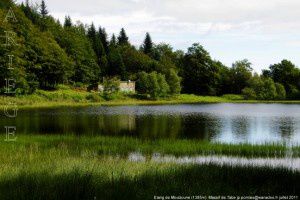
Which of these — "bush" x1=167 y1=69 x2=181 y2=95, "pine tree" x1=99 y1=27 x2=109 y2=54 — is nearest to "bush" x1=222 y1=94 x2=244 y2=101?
"bush" x1=167 y1=69 x2=181 y2=95

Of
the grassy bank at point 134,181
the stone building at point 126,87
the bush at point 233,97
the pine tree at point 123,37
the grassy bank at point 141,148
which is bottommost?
the bush at point 233,97

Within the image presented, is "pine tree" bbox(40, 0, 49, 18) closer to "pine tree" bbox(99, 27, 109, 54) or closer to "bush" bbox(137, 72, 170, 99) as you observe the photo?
"pine tree" bbox(99, 27, 109, 54)

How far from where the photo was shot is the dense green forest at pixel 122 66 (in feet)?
271

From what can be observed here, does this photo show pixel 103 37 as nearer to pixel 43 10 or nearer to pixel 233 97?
pixel 43 10

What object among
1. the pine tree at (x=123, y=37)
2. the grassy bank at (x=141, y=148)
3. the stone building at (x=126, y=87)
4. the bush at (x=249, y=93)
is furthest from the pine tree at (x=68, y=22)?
the grassy bank at (x=141, y=148)

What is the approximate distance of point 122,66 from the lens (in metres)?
116

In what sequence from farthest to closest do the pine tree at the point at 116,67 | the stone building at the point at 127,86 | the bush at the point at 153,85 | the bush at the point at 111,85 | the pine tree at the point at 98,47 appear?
the pine tree at the point at 98,47 → the pine tree at the point at 116,67 → the stone building at the point at 127,86 → the bush at the point at 153,85 → the bush at the point at 111,85

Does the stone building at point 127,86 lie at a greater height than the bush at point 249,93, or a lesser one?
greater

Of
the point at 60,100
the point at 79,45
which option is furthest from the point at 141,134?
the point at 79,45

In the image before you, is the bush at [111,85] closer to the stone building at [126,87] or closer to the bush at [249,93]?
the stone building at [126,87]

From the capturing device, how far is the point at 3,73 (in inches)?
2534

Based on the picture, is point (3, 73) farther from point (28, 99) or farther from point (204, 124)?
point (204, 124)

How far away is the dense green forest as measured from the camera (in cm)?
8269

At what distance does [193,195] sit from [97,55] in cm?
11410
